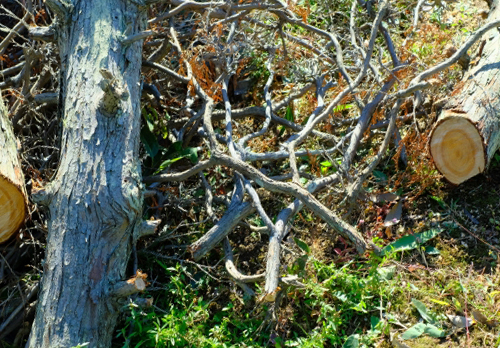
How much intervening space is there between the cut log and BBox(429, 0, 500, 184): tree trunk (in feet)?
7.55

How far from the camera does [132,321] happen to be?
2.77 m

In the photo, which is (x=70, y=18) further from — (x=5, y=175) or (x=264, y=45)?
(x=264, y=45)

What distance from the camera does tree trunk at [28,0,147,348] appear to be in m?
2.44

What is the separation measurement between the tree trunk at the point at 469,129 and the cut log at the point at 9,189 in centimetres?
230

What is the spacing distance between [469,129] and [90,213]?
2.11 meters

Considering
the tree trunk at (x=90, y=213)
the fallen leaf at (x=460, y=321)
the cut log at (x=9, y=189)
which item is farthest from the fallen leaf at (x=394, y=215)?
the cut log at (x=9, y=189)

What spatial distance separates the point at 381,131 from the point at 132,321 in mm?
1994

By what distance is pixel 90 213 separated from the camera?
2.47 m

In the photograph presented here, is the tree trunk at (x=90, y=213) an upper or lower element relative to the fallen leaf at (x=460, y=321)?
upper

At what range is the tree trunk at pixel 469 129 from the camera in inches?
120

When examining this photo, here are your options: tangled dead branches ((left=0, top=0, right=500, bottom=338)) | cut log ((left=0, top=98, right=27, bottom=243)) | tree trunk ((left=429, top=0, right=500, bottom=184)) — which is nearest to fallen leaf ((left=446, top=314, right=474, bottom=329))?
tangled dead branches ((left=0, top=0, right=500, bottom=338))

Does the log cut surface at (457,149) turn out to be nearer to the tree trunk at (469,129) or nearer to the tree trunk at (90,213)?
the tree trunk at (469,129)

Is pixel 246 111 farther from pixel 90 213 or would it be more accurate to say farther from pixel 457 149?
pixel 90 213

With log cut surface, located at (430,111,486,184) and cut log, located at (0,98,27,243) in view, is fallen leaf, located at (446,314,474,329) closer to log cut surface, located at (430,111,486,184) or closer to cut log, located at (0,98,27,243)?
log cut surface, located at (430,111,486,184)
